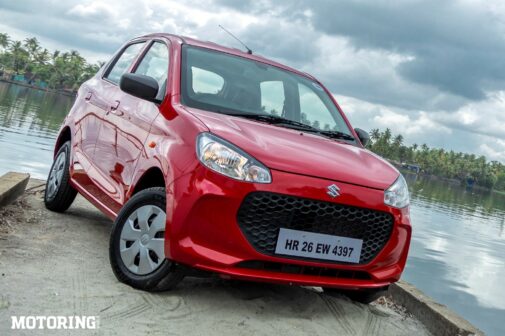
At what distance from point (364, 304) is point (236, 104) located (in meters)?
1.77

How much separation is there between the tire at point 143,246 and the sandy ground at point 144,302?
9 cm

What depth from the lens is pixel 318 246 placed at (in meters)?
3.40

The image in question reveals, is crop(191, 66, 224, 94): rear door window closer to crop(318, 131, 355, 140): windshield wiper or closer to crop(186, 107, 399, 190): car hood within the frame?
crop(186, 107, 399, 190): car hood

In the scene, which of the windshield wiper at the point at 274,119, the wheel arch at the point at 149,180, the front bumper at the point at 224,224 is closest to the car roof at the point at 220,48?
the windshield wiper at the point at 274,119

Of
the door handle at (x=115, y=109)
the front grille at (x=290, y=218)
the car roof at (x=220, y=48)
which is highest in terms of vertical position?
the car roof at (x=220, y=48)

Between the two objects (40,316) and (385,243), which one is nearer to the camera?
(40,316)

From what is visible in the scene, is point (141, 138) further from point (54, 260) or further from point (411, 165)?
point (411, 165)

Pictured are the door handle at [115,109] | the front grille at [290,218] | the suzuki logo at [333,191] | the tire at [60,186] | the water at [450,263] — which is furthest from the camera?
the water at [450,263]

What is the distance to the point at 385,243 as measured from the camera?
145 inches

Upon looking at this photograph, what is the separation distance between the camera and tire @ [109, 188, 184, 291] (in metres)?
3.44

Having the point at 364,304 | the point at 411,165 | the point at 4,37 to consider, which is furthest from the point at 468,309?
the point at 411,165

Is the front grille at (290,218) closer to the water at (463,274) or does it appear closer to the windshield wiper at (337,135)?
the windshield wiper at (337,135)

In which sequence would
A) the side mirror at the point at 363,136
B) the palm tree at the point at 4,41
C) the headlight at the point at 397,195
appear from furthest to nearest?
the palm tree at the point at 4,41
the side mirror at the point at 363,136
the headlight at the point at 397,195

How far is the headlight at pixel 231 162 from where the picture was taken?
323 centimetres
